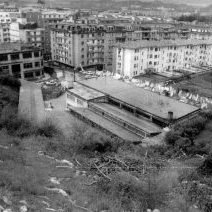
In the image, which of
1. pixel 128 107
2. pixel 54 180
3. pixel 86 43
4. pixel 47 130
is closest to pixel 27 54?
pixel 86 43

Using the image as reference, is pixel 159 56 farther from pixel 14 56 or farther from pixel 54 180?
pixel 54 180

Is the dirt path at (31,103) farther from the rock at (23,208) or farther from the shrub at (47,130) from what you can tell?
the rock at (23,208)

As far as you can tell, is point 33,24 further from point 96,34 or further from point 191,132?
point 191,132

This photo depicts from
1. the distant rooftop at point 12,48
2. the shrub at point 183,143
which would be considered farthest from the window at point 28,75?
the shrub at point 183,143

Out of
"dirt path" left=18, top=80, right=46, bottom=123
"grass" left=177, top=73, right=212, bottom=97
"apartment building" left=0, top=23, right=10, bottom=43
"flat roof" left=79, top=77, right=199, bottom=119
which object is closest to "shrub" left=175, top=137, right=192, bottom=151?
"flat roof" left=79, top=77, right=199, bottom=119

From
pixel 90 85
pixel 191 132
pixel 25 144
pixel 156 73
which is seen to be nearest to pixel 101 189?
pixel 25 144

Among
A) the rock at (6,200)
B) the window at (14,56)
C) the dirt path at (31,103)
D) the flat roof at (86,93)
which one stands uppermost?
the window at (14,56)
